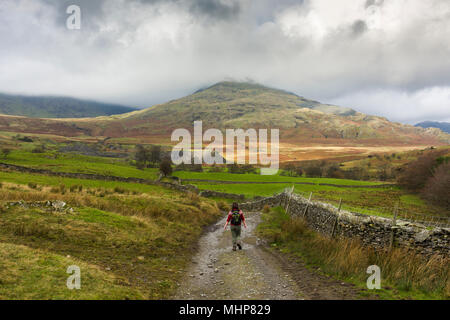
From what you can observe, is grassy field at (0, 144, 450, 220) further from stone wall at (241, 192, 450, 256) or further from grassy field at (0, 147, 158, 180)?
stone wall at (241, 192, 450, 256)

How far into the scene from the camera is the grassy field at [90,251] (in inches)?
302

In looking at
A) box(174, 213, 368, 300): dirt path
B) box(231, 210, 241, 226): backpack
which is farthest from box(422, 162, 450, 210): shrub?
box(231, 210, 241, 226): backpack

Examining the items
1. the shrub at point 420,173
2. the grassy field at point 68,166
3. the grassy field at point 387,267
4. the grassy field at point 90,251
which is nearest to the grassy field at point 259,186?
the grassy field at point 68,166

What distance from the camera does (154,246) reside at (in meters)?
14.9

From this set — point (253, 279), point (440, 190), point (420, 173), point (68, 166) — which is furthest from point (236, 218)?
point (68, 166)

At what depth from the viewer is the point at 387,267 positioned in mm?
10320

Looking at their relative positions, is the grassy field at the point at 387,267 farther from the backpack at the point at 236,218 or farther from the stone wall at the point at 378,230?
the backpack at the point at 236,218

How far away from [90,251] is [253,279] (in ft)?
24.7

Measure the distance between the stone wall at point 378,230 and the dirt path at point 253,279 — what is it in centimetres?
382

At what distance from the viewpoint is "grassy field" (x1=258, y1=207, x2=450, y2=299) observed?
8.47 metres

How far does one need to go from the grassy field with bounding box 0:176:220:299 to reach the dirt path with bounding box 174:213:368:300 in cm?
94
